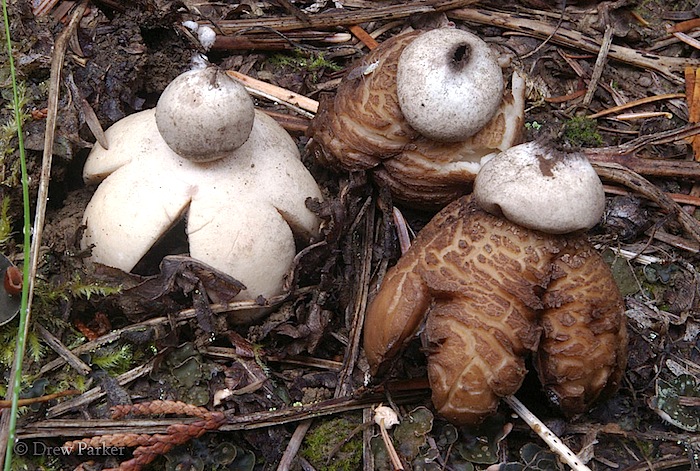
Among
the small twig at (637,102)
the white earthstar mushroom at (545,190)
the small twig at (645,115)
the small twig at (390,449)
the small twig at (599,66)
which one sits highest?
the white earthstar mushroom at (545,190)

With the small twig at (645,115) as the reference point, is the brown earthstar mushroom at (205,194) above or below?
above

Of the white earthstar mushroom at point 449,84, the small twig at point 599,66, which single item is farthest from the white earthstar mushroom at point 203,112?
the small twig at point 599,66

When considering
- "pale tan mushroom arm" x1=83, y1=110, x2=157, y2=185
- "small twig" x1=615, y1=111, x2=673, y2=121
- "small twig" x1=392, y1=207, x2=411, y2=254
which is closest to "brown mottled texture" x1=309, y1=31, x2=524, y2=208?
"small twig" x1=392, y1=207, x2=411, y2=254

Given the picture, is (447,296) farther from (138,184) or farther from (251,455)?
(138,184)

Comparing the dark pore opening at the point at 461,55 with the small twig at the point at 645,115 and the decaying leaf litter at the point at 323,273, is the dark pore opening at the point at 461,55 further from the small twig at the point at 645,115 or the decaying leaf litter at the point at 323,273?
the small twig at the point at 645,115

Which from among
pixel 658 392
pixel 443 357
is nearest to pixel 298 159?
pixel 443 357

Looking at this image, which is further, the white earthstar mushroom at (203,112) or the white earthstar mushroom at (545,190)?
the white earthstar mushroom at (203,112)

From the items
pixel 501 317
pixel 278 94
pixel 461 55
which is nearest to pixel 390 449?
pixel 501 317
